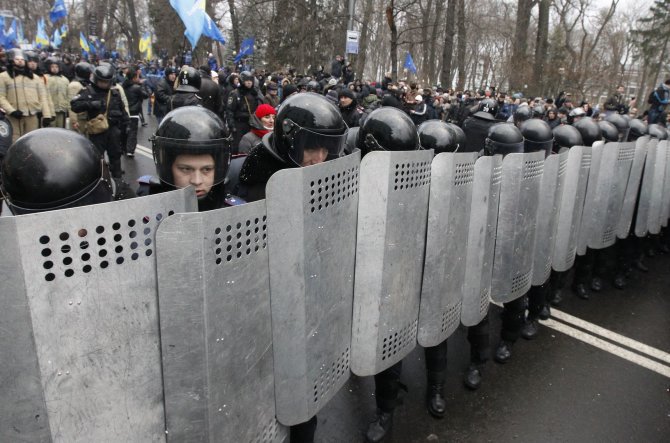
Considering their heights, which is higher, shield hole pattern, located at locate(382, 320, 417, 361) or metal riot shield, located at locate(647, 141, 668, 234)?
metal riot shield, located at locate(647, 141, 668, 234)

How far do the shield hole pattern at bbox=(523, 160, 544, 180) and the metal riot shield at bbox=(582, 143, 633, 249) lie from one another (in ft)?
3.77

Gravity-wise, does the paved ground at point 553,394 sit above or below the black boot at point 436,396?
below

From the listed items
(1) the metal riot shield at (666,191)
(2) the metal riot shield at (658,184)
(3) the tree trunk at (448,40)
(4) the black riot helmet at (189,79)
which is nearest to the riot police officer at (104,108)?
(4) the black riot helmet at (189,79)

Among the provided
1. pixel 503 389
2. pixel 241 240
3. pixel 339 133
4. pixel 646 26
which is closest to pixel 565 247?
pixel 503 389

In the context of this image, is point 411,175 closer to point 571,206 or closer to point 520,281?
point 520,281

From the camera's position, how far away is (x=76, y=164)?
161cm

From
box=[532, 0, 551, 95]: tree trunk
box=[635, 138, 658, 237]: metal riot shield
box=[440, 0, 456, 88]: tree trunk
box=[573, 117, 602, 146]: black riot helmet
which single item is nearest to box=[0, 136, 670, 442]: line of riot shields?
box=[573, 117, 602, 146]: black riot helmet

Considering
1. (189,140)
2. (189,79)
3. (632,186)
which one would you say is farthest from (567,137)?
(189,79)

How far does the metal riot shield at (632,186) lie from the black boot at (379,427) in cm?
308

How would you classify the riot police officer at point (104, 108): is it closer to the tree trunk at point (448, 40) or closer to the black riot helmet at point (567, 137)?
the black riot helmet at point (567, 137)

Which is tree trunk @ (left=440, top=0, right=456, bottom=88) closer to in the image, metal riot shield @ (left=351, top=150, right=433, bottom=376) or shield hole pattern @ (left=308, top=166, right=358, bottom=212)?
metal riot shield @ (left=351, top=150, right=433, bottom=376)

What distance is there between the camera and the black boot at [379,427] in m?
2.68

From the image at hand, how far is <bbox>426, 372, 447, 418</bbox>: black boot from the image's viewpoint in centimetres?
291

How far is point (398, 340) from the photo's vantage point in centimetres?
235
